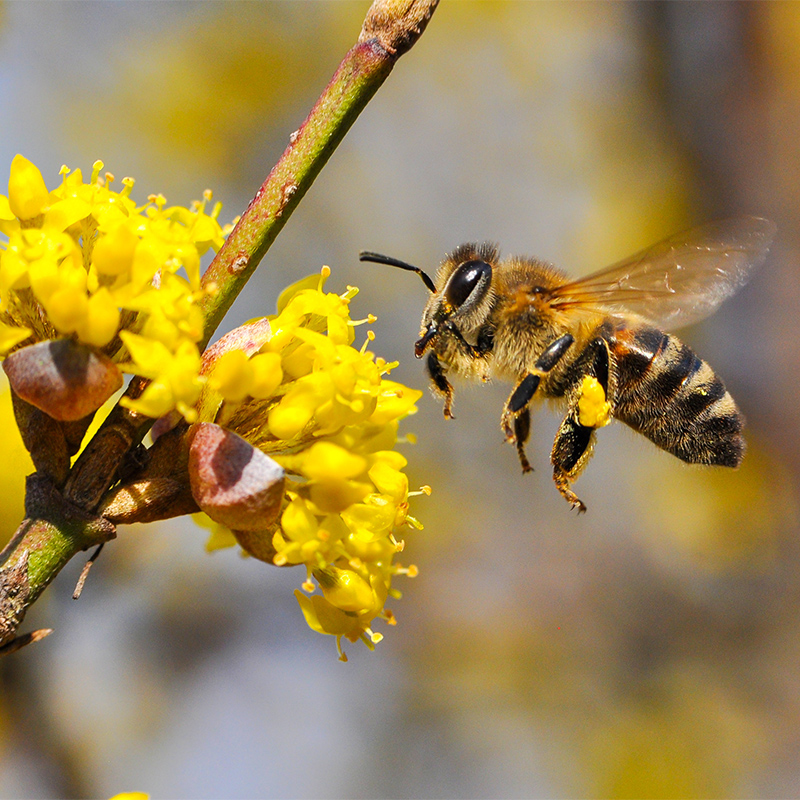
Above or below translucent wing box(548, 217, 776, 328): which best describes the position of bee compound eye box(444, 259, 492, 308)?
below

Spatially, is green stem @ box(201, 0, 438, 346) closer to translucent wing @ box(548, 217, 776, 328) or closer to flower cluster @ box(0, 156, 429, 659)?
flower cluster @ box(0, 156, 429, 659)

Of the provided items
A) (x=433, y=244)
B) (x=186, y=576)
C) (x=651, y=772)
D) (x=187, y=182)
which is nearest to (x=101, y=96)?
(x=187, y=182)

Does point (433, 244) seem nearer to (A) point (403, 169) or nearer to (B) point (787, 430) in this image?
(A) point (403, 169)

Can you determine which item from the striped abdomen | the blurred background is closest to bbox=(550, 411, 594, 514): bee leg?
the striped abdomen

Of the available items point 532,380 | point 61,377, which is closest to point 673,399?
point 532,380

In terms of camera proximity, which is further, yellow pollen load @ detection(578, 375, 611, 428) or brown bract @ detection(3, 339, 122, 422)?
yellow pollen load @ detection(578, 375, 611, 428)

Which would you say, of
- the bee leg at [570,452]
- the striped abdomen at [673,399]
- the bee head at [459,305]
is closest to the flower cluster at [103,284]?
the bee head at [459,305]

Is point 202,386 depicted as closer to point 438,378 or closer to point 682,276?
point 438,378
